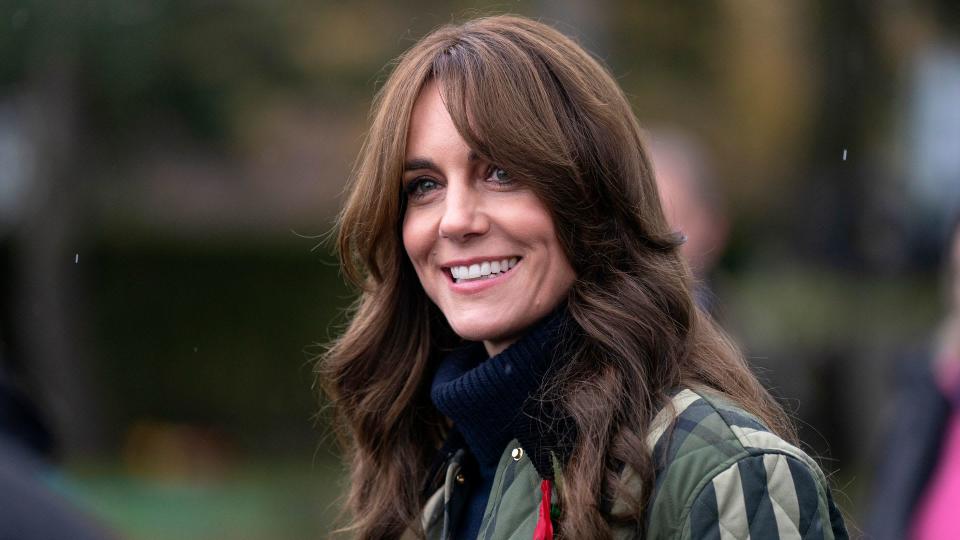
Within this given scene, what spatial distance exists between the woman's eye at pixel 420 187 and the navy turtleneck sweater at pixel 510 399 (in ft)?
1.35

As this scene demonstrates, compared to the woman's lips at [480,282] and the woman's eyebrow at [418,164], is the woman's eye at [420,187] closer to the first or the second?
the woman's eyebrow at [418,164]

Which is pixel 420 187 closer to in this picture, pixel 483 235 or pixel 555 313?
pixel 483 235

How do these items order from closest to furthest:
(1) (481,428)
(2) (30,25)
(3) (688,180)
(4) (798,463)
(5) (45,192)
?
(4) (798,463) → (1) (481,428) → (3) (688,180) → (2) (30,25) → (5) (45,192)

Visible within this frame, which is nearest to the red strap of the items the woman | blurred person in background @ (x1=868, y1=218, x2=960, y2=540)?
the woman

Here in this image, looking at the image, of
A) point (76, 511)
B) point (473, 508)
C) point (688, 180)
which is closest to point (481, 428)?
point (473, 508)

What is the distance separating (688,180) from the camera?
5301 mm

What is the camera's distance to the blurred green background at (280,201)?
1046cm

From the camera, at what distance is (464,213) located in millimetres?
2957

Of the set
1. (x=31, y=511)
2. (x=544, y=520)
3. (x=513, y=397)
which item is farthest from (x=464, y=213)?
(x=31, y=511)

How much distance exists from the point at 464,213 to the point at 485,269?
141mm

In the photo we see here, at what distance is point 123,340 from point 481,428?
40.7ft

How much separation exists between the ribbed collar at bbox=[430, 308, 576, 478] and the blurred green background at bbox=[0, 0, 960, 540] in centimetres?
587

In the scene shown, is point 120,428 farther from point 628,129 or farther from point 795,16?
point 628,129

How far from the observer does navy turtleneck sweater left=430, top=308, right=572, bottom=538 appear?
9.38ft
